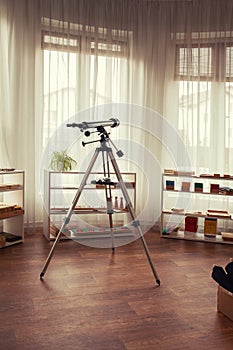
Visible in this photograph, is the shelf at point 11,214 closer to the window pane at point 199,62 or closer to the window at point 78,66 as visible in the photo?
the window at point 78,66

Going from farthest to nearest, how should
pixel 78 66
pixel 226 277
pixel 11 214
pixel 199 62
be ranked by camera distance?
pixel 199 62, pixel 78 66, pixel 11 214, pixel 226 277

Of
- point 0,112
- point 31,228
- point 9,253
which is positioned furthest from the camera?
point 31,228

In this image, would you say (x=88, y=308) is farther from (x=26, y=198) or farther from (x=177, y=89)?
(x=177, y=89)

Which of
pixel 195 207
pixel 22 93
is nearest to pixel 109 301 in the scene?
pixel 195 207

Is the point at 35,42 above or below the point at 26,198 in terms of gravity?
above

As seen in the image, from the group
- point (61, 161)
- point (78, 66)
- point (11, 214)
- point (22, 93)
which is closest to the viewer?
point (11, 214)

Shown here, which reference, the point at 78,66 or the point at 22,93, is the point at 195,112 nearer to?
the point at 78,66

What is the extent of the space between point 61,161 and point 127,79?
140cm

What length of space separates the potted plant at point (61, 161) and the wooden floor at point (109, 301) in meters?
0.90

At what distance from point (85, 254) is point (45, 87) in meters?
2.05

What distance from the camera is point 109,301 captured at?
2.80 metres

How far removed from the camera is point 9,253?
390cm

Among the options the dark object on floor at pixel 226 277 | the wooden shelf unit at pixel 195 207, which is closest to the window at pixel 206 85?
the wooden shelf unit at pixel 195 207

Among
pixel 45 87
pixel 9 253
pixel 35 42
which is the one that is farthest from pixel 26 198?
pixel 35 42
